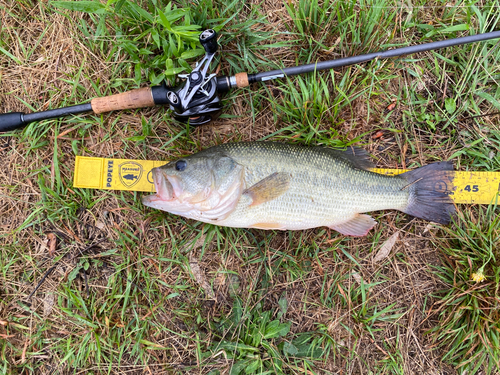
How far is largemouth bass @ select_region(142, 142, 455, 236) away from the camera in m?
2.73

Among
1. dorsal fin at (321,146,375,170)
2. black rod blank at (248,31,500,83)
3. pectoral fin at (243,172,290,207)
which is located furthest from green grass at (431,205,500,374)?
pectoral fin at (243,172,290,207)

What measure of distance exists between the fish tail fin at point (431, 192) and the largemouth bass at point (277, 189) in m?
0.02

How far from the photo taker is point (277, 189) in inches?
109

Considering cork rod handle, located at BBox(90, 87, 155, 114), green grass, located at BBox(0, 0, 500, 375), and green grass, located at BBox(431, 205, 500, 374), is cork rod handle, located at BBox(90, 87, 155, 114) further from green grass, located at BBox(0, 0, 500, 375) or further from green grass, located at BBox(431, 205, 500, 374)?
green grass, located at BBox(431, 205, 500, 374)

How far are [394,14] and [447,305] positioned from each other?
3.24 metres

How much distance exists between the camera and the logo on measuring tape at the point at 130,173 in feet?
10.5

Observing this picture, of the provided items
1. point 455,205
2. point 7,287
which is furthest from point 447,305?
point 7,287

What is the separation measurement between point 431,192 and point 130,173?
328 cm

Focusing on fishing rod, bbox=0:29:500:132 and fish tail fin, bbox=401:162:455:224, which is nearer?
fishing rod, bbox=0:29:500:132

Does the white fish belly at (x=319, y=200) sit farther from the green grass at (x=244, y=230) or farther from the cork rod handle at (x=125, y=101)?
the cork rod handle at (x=125, y=101)

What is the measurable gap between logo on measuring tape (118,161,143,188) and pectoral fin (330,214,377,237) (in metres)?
2.17

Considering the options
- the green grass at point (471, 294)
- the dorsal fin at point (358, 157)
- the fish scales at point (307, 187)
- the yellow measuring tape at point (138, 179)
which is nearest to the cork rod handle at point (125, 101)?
the yellow measuring tape at point (138, 179)

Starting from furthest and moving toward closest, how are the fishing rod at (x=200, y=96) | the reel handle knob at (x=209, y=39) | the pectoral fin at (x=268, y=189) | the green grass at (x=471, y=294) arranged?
the green grass at (x=471, y=294) < the fishing rod at (x=200, y=96) < the pectoral fin at (x=268, y=189) < the reel handle knob at (x=209, y=39)

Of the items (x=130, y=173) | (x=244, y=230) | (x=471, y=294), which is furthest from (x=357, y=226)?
(x=130, y=173)
